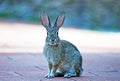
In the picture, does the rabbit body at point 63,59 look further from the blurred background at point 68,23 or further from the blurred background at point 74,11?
the blurred background at point 74,11

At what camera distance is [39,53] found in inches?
496

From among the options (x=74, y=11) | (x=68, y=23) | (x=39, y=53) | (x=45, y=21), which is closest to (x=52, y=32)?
(x=45, y=21)

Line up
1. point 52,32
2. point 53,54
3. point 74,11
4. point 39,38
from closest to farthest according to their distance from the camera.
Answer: point 52,32, point 53,54, point 39,38, point 74,11

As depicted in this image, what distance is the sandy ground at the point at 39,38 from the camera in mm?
13863

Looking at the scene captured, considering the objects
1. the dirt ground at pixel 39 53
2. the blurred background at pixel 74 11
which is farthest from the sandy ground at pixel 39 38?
the blurred background at pixel 74 11

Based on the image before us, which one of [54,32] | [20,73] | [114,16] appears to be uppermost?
[114,16]

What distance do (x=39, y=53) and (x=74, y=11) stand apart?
10.4 meters

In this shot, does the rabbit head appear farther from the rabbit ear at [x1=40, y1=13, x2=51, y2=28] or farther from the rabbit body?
the rabbit body

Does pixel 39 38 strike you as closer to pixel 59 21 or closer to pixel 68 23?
pixel 68 23

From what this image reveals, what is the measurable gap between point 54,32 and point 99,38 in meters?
8.76

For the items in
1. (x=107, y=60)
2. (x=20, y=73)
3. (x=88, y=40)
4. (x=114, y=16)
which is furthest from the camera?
(x=114, y=16)

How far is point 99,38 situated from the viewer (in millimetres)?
16688

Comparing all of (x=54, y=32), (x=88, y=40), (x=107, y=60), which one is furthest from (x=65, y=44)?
(x=88, y=40)

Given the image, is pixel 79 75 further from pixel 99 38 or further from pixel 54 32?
pixel 99 38
